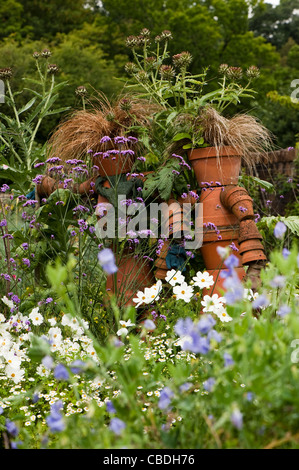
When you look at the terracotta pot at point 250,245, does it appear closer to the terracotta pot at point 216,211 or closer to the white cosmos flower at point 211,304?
the terracotta pot at point 216,211

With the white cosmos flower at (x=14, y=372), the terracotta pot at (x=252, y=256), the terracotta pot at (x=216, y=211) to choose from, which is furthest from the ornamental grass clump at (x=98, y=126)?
the white cosmos flower at (x=14, y=372)

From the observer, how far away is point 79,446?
1.11 m

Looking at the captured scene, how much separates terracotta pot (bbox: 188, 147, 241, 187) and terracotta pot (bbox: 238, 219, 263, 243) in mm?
309

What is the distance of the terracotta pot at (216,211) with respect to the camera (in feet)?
9.94

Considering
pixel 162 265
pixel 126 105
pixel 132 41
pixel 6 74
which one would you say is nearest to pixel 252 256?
pixel 162 265

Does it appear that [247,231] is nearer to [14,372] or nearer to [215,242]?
[215,242]

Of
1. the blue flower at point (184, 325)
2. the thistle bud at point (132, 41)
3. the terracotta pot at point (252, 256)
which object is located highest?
the thistle bud at point (132, 41)

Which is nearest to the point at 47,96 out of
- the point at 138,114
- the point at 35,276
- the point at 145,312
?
the point at 138,114

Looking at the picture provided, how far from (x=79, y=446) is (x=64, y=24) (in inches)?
846

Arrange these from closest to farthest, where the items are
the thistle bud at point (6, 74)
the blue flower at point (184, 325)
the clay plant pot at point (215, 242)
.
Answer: the blue flower at point (184, 325), the clay plant pot at point (215, 242), the thistle bud at point (6, 74)

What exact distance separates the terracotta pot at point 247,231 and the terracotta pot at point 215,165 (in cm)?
31

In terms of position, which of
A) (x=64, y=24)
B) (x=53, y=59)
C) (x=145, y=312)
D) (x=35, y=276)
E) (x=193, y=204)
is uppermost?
(x=64, y=24)

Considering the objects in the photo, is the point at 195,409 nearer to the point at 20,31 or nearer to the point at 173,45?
the point at 173,45

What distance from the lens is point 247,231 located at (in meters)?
2.86
